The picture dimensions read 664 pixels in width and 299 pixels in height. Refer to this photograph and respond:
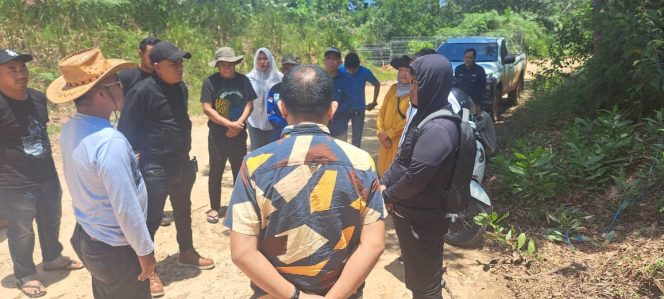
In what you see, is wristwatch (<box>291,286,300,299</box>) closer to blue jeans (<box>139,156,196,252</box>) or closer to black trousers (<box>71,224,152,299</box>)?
black trousers (<box>71,224,152,299</box>)

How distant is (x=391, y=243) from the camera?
4375 millimetres

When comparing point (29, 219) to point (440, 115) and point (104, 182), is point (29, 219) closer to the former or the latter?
point (104, 182)

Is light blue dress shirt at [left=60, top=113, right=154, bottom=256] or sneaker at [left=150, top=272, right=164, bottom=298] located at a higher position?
light blue dress shirt at [left=60, top=113, right=154, bottom=256]

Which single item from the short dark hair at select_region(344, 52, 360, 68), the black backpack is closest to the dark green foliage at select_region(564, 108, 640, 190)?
A: the black backpack

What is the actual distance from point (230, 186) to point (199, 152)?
76.4 inches

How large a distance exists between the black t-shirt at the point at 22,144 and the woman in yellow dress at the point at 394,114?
9.31ft

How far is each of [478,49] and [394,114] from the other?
A: 20.5ft

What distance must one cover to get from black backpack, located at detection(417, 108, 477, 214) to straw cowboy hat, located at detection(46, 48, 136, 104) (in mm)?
1626

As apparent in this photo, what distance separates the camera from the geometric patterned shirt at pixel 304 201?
1484 mm

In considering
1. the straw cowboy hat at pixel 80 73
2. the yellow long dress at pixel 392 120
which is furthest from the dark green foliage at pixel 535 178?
the straw cowboy hat at pixel 80 73

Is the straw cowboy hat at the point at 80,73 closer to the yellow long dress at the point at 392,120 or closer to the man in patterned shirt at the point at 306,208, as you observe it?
the man in patterned shirt at the point at 306,208

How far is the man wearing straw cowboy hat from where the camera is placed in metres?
1.97

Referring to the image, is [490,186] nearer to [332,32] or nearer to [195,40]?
[195,40]

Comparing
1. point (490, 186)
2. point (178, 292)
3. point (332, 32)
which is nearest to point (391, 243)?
point (490, 186)
